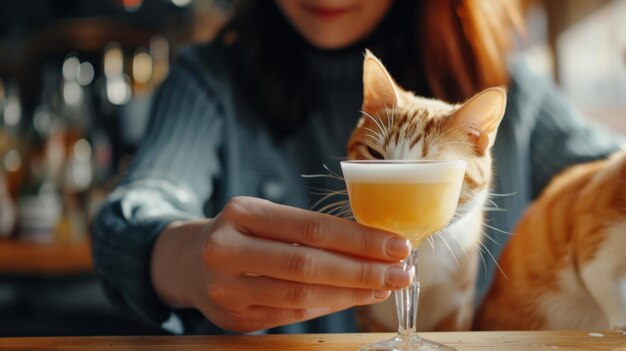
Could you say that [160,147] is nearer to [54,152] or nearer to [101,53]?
[54,152]

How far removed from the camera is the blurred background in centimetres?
193

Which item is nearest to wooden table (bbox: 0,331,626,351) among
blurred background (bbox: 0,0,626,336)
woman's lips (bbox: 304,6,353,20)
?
woman's lips (bbox: 304,6,353,20)

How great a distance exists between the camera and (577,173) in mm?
789

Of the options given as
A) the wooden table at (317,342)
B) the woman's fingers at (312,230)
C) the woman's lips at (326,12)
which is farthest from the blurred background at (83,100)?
the woman's fingers at (312,230)

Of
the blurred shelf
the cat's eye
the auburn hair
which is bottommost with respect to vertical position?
the blurred shelf

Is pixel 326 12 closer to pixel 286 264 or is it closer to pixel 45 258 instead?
pixel 286 264

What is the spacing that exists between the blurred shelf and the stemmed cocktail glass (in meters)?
1.50

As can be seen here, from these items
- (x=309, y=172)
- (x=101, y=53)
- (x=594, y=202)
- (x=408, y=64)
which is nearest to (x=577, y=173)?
(x=594, y=202)

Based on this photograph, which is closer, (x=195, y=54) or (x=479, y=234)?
(x=479, y=234)

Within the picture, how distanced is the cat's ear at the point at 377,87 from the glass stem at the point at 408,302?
14cm

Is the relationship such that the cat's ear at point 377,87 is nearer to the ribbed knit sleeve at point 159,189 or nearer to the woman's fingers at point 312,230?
the woman's fingers at point 312,230

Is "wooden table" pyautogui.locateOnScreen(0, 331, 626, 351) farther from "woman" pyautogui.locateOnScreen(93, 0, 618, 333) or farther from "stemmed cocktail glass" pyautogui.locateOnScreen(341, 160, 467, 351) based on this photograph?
"stemmed cocktail glass" pyautogui.locateOnScreen(341, 160, 467, 351)

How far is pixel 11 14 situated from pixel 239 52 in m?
1.64

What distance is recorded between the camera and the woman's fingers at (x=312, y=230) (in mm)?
515
